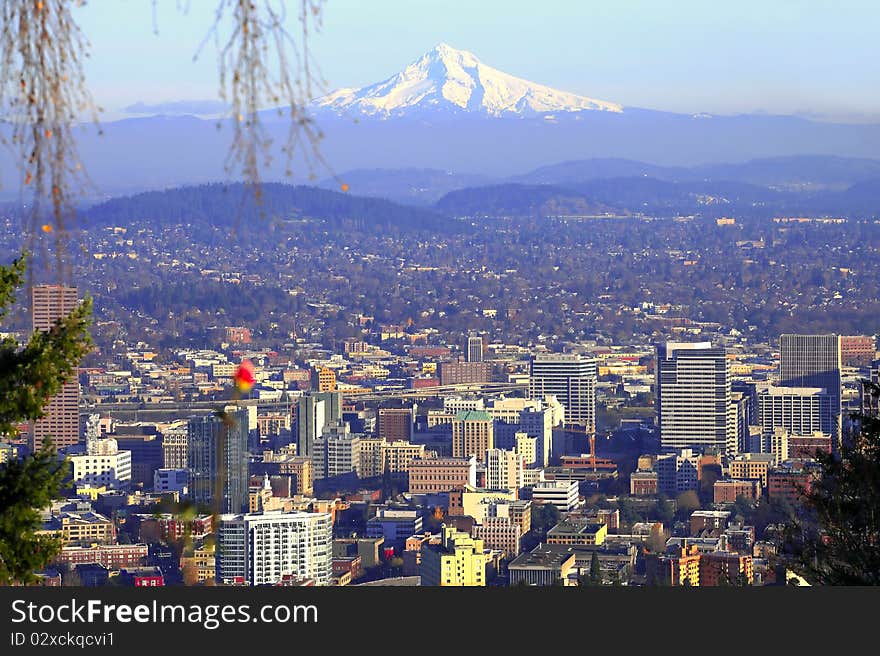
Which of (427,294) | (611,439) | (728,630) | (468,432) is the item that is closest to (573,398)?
(611,439)

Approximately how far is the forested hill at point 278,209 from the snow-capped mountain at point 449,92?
253cm

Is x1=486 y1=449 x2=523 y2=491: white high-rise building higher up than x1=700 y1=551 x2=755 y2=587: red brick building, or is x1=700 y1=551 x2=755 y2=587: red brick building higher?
x1=700 y1=551 x2=755 y2=587: red brick building

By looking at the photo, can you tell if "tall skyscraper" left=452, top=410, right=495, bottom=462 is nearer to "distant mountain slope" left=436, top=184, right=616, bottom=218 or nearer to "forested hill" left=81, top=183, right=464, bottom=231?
"forested hill" left=81, top=183, right=464, bottom=231

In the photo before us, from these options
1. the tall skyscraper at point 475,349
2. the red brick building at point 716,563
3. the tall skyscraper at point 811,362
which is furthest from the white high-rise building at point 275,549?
the tall skyscraper at point 475,349

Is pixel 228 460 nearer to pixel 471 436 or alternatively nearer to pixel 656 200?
pixel 471 436

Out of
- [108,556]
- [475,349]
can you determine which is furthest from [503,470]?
[475,349]

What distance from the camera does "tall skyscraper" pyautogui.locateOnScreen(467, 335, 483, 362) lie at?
26672 mm

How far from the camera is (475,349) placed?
89.2 ft

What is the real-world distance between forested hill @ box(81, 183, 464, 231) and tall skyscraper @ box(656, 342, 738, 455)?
7.32 m

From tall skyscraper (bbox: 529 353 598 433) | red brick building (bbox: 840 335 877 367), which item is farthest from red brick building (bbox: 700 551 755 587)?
red brick building (bbox: 840 335 877 367)

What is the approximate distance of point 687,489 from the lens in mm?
16906

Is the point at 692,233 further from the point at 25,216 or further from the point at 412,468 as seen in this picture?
the point at 25,216

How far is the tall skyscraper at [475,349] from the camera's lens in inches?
1050

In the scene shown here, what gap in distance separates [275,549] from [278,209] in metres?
14.1
